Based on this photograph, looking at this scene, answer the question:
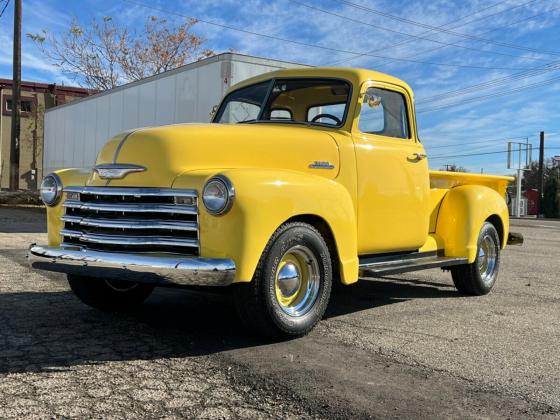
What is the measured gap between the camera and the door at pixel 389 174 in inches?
199

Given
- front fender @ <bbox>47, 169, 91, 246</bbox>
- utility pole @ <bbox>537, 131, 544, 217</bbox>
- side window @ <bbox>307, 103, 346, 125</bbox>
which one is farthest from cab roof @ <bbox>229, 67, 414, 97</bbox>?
utility pole @ <bbox>537, 131, 544, 217</bbox>

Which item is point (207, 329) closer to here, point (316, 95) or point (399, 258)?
point (399, 258)

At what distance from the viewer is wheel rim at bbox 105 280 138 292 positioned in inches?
198

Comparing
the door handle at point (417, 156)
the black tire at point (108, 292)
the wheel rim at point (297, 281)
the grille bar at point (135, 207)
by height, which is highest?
the door handle at point (417, 156)

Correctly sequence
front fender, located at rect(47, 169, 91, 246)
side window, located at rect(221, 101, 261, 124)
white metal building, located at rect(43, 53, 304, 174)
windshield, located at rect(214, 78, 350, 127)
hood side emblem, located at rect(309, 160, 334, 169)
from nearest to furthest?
front fender, located at rect(47, 169, 91, 246)
hood side emblem, located at rect(309, 160, 334, 169)
windshield, located at rect(214, 78, 350, 127)
side window, located at rect(221, 101, 261, 124)
white metal building, located at rect(43, 53, 304, 174)

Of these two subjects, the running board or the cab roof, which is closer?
the running board

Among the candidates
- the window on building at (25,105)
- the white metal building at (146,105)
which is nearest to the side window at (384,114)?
the white metal building at (146,105)

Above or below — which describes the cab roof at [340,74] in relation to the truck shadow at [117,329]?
above

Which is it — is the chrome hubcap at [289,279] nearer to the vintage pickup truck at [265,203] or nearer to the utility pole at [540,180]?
the vintage pickup truck at [265,203]

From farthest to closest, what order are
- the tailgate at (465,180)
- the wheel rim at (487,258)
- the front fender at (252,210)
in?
the wheel rim at (487,258) < the tailgate at (465,180) < the front fender at (252,210)

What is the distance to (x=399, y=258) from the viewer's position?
548 cm

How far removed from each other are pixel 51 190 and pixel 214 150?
4.62 ft

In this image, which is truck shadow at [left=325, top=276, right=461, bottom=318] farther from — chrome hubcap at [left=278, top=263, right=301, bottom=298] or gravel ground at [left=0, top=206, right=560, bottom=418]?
chrome hubcap at [left=278, top=263, right=301, bottom=298]

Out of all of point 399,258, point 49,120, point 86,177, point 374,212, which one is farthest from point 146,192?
point 49,120
